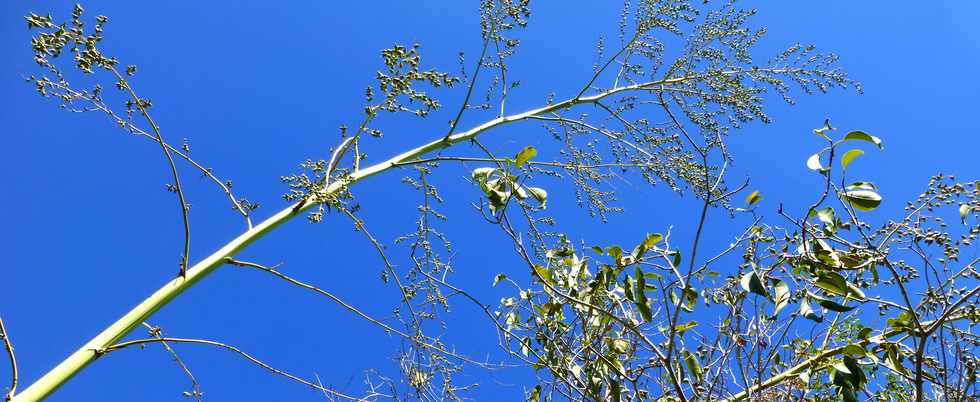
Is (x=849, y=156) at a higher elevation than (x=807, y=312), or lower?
higher

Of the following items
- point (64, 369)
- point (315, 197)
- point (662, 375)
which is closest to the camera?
point (64, 369)

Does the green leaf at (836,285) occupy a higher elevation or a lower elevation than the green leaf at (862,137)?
lower

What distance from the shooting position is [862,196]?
1.48 m

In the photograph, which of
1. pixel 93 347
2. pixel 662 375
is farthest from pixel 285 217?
pixel 662 375

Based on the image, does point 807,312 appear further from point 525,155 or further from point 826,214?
point 525,155

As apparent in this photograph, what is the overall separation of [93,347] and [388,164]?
1.08 metres

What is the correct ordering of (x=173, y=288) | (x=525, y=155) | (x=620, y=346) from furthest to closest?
(x=620, y=346) → (x=173, y=288) → (x=525, y=155)

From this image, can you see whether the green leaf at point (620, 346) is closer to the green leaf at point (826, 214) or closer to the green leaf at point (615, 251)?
the green leaf at point (615, 251)

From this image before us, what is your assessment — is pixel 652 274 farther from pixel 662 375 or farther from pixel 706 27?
Answer: pixel 706 27

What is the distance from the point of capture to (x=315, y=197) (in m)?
2.02

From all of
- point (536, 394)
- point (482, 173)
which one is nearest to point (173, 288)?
point (482, 173)

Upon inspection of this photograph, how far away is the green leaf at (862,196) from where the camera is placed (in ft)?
4.75

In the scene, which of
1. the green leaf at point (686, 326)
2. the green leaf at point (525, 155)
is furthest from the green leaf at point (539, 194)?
the green leaf at point (686, 326)

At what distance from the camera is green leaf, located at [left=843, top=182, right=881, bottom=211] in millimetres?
1449
